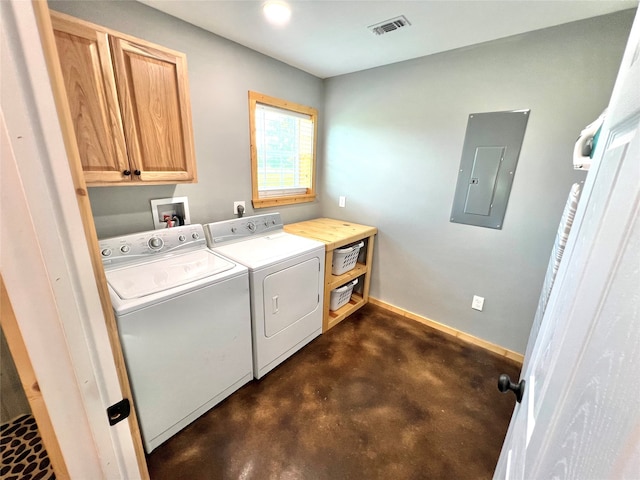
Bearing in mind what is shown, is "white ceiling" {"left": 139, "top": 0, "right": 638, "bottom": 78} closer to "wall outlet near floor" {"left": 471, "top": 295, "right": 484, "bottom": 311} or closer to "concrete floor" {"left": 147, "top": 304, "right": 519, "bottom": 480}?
"wall outlet near floor" {"left": 471, "top": 295, "right": 484, "bottom": 311}

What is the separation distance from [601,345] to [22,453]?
89.0 inches

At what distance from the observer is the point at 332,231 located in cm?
254

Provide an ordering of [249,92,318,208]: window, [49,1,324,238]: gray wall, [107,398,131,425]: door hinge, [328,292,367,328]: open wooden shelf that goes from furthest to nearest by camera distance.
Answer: [328,292,367,328]: open wooden shelf → [249,92,318,208]: window → [49,1,324,238]: gray wall → [107,398,131,425]: door hinge

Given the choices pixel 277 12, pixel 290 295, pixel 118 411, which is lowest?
pixel 290 295

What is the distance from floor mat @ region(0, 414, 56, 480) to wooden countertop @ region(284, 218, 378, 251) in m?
1.97

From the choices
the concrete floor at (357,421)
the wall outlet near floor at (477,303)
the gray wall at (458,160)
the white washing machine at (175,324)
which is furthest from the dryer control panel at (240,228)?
the wall outlet near floor at (477,303)

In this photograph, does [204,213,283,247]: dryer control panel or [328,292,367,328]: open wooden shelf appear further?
[328,292,367,328]: open wooden shelf

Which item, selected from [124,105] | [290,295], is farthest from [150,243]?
[290,295]

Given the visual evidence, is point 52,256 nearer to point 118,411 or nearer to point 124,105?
point 118,411

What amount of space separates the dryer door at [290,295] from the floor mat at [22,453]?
3.88ft

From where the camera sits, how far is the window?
7.66 ft

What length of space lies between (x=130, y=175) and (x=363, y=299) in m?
2.37

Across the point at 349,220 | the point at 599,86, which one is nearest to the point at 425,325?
the point at 349,220

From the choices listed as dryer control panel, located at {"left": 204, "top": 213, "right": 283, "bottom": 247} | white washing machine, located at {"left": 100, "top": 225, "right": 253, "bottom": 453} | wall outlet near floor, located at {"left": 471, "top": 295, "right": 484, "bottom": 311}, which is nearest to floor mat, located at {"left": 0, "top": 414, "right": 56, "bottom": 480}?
white washing machine, located at {"left": 100, "top": 225, "right": 253, "bottom": 453}
